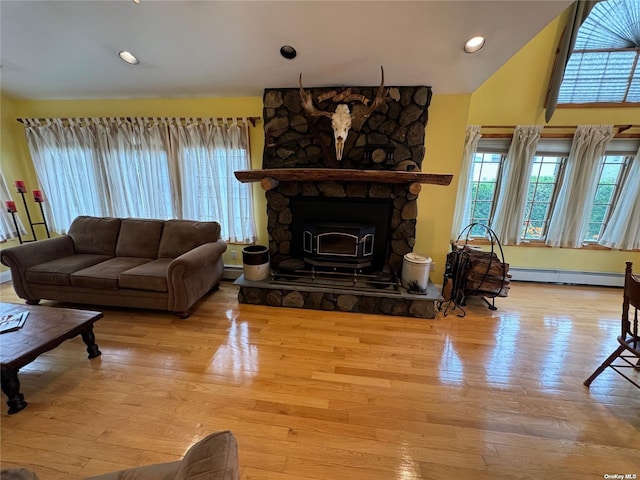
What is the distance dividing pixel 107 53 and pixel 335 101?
2366 mm

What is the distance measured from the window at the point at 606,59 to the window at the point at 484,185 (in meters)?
1.00

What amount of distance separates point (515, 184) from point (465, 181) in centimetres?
64

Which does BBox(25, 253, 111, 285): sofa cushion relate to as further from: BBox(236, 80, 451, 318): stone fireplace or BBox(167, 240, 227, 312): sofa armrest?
BBox(236, 80, 451, 318): stone fireplace

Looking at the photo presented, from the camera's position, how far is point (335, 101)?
8.96ft

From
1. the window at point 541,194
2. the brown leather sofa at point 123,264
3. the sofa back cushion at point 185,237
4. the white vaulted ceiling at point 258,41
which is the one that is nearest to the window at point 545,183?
the window at point 541,194

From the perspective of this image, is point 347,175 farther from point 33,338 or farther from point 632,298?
point 33,338

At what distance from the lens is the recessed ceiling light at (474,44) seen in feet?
6.89

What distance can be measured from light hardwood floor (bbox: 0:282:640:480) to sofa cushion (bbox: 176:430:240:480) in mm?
758

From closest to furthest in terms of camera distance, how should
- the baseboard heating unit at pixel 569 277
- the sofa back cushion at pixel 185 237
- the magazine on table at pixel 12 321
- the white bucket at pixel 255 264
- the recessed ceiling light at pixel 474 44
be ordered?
the magazine on table at pixel 12 321 < the recessed ceiling light at pixel 474 44 < the white bucket at pixel 255 264 < the sofa back cushion at pixel 185 237 < the baseboard heating unit at pixel 569 277

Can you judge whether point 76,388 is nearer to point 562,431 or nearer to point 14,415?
point 14,415

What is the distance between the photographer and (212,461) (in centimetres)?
69

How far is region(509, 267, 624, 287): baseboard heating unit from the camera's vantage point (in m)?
3.50

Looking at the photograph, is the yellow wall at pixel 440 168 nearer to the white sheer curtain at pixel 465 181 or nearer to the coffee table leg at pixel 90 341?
the white sheer curtain at pixel 465 181

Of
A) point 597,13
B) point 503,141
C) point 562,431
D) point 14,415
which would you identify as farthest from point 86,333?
point 597,13
